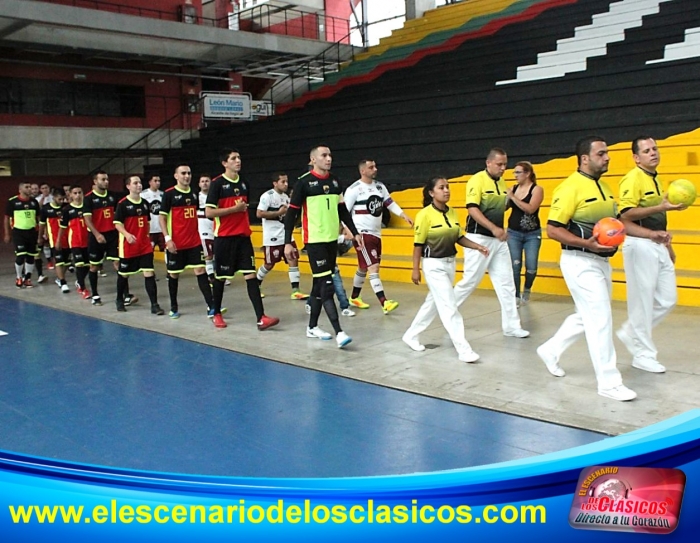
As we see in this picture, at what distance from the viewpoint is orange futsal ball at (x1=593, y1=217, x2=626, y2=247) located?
4492 mm

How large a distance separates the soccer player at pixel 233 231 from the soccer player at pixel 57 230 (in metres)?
5.00

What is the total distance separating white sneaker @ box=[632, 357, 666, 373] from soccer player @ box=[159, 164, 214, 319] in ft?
16.6

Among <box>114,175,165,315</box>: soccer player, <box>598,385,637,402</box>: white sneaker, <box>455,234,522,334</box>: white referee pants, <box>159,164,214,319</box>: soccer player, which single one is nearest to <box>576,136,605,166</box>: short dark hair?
<box>598,385,637,402</box>: white sneaker

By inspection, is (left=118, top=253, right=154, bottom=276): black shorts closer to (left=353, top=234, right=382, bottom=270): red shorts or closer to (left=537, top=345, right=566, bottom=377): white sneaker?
(left=353, top=234, right=382, bottom=270): red shorts

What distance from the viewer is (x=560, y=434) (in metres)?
4.18

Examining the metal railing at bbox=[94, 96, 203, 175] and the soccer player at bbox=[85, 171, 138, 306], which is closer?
the soccer player at bbox=[85, 171, 138, 306]

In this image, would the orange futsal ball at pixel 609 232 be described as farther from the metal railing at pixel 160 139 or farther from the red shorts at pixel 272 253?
the metal railing at pixel 160 139

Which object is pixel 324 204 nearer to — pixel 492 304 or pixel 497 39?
pixel 492 304

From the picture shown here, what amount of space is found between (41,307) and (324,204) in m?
5.52

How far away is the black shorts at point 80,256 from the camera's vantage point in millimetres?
10672

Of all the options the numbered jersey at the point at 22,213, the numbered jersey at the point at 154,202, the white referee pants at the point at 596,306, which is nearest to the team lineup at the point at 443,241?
the white referee pants at the point at 596,306

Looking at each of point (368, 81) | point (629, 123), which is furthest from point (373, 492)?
point (368, 81)

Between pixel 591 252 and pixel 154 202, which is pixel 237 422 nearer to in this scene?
pixel 591 252

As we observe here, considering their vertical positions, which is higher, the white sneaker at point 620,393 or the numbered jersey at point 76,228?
the numbered jersey at point 76,228
